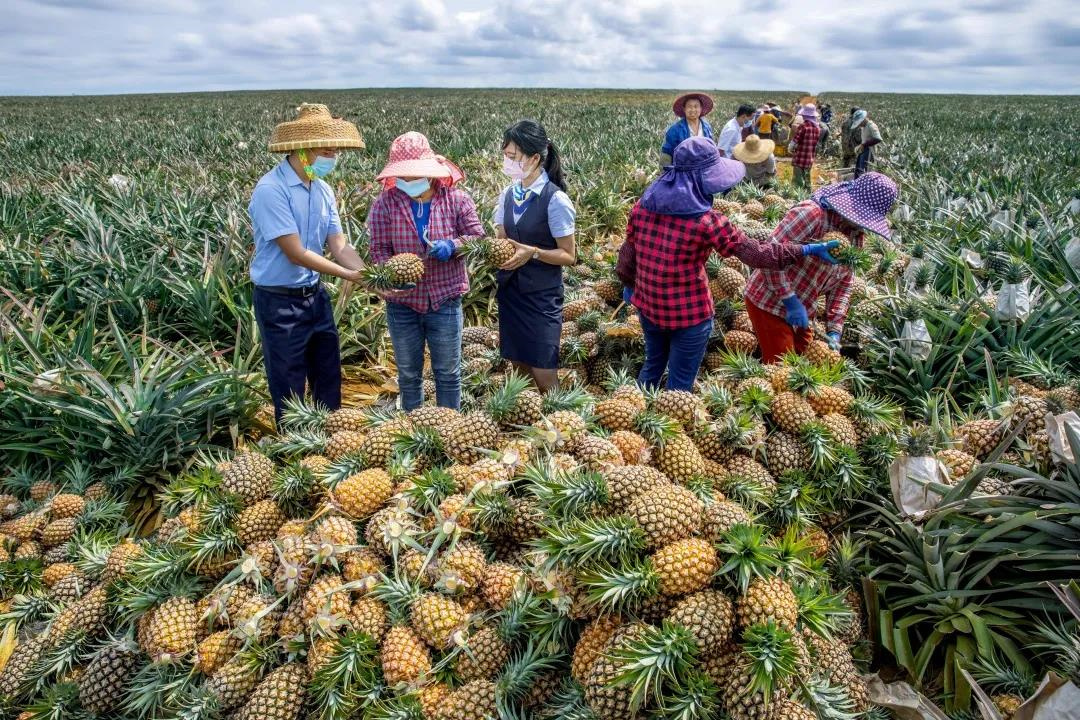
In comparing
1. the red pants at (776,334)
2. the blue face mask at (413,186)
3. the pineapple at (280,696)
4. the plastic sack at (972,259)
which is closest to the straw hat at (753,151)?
the plastic sack at (972,259)

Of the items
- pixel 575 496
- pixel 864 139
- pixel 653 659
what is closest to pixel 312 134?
pixel 575 496

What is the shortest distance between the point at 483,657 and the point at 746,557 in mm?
737

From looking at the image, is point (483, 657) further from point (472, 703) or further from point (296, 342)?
point (296, 342)

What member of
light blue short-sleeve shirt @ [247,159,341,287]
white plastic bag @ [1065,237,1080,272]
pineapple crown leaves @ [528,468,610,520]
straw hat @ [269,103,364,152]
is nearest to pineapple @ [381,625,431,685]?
pineapple crown leaves @ [528,468,610,520]

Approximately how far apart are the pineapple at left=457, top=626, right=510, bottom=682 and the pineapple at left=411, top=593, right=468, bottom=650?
0.05 m

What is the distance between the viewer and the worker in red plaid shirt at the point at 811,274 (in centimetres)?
342

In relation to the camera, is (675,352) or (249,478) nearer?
(249,478)

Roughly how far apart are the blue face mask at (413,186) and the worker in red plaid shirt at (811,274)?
75.6 inches

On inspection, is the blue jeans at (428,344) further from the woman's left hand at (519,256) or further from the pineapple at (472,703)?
→ the pineapple at (472,703)

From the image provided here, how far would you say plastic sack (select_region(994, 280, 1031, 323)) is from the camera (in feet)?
11.9

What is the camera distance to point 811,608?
1.60 meters

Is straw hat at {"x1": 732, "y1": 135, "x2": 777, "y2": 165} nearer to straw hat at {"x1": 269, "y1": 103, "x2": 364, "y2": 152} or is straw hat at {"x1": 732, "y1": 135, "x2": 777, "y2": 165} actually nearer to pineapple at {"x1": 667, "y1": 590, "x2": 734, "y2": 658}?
straw hat at {"x1": 269, "y1": 103, "x2": 364, "y2": 152}

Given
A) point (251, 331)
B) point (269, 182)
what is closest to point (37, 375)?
point (251, 331)

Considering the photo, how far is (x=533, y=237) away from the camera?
3.68 metres
